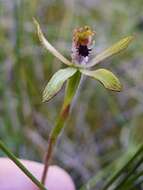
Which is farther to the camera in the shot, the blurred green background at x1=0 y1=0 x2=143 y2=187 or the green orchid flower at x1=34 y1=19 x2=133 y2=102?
the blurred green background at x1=0 y1=0 x2=143 y2=187

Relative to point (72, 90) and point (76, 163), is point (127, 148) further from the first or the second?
point (72, 90)

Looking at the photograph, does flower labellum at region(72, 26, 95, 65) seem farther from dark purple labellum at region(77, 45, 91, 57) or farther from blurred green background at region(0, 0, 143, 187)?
blurred green background at region(0, 0, 143, 187)

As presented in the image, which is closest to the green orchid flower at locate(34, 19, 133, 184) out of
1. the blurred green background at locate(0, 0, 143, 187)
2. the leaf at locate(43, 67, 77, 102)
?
the leaf at locate(43, 67, 77, 102)

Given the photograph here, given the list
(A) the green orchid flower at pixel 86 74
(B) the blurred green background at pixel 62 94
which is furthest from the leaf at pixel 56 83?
(B) the blurred green background at pixel 62 94

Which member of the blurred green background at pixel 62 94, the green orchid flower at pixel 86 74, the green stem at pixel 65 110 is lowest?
the blurred green background at pixel 62 94

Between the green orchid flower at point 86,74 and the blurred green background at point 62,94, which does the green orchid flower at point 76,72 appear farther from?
the blurred green background at point 62,94

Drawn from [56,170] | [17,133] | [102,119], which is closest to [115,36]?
[102,119]

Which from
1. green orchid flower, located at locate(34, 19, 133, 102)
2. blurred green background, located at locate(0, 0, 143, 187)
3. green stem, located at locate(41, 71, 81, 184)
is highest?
green orchid flower, located at locate(34, 19, 133, 102)
